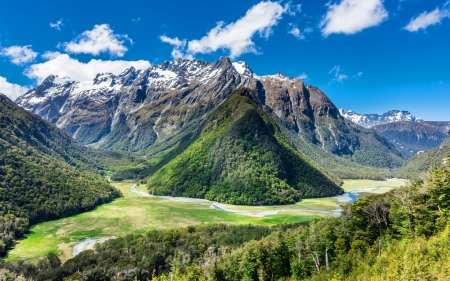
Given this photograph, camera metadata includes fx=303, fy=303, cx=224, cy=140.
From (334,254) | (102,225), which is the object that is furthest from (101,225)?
(334,254)

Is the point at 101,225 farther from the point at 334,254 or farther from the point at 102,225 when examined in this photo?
the point at 334,254

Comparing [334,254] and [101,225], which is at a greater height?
[334,254]

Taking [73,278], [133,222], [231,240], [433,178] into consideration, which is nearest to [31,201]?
[133,222]

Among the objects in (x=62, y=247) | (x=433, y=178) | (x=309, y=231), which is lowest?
(x=62, y=247)

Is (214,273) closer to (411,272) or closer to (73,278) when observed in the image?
(73,278)

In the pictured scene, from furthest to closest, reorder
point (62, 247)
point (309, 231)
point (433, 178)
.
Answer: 1. point (62, 247)
2. point (309, 231)
3. point (433, 178)

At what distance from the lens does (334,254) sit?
8088 centimetres

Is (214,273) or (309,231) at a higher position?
(309,231)

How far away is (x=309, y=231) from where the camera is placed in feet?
326

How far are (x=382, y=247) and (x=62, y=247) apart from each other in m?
133

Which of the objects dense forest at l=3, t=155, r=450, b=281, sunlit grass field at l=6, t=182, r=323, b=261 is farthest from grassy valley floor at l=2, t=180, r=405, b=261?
dense forest at l=3, t=155, r=450, b=281

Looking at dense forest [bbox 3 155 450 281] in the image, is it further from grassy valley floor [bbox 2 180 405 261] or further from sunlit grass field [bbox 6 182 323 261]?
sunlit grass field [bbox 6 182 323 261]

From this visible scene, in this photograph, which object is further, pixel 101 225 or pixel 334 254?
pixel 101 225

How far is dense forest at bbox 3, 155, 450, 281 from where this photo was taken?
2287 inches
